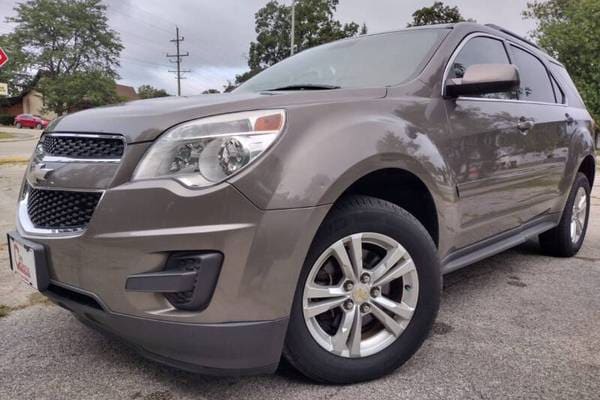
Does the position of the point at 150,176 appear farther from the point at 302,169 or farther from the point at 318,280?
the point at 318,280

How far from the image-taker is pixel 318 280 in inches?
73.7

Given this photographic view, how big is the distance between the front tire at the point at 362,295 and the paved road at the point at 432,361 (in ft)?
0.39

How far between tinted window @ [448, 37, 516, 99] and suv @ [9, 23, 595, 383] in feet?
0.64

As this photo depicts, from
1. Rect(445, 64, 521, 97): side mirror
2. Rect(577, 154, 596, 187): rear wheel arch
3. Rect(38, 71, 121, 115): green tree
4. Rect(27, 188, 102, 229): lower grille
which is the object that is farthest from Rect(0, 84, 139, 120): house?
Rect(445, 64, 521, 97): side mirror

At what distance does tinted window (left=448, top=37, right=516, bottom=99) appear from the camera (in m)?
2.57

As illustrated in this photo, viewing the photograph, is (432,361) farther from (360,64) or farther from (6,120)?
(6,120)

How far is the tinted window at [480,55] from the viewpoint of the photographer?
Result: 2.57 metres

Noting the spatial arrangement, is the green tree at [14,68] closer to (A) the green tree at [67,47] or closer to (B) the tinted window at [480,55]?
(A) the green tree at [67,47]

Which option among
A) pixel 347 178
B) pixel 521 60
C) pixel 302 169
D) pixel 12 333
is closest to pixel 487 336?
pixel 347 178

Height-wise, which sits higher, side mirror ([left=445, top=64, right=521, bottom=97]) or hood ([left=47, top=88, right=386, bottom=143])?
side mirror ([left=445, top=64, right=521, bottom=97])

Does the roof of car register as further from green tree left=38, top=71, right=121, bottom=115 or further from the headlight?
green tree left=38, top=71, right=121, bottom=115

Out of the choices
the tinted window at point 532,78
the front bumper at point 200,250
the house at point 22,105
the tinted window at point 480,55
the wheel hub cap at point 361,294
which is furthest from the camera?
the house at point 22,105

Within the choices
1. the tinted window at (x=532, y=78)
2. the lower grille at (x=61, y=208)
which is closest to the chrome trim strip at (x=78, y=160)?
the lower grille at (x=61, y=208)

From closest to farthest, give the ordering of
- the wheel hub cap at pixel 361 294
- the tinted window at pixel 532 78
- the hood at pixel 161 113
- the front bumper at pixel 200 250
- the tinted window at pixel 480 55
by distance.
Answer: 1. the front bumper at pixel 200 250
2. the hood at pixel 161 113
3. the wheel hub cap at pixel 361 294
4. the tinted window at pixel 480 55
5. the tinted window at pixel 532 78
